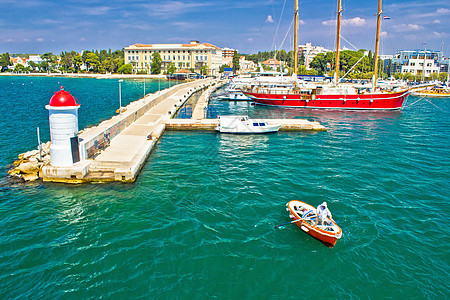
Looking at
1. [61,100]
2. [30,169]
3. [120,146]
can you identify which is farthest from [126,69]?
[61,100]

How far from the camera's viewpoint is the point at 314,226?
14.8 m

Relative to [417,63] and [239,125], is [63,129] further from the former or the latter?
[417,63]

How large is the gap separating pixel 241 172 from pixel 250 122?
13.4m

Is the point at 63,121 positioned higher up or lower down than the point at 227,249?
higher up

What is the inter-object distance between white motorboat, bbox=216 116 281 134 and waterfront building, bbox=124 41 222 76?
14701 cm

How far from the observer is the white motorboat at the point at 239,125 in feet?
118

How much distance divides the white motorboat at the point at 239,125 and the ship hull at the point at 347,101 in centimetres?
2834

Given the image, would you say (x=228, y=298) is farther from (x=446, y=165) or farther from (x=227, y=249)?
(x=446, y=165)

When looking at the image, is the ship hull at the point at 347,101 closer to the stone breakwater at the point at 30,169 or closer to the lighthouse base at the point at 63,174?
the stone breakwater at the point at 30,169

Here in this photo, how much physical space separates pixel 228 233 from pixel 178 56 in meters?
180

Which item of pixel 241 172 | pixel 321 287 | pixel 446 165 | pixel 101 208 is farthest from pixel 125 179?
pixel 446 165

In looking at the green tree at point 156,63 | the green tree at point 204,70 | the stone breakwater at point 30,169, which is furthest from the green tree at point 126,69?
the stone breakwater at point 30,169

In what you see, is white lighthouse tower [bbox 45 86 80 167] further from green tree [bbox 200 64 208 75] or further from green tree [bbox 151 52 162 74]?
green tree [bbox 151 52 162 74]

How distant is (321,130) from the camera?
40.1 metres
